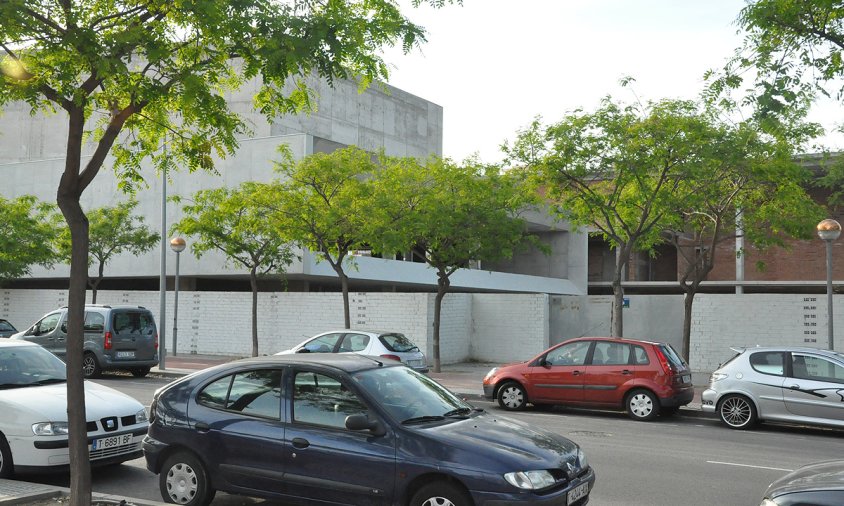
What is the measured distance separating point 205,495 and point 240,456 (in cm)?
57

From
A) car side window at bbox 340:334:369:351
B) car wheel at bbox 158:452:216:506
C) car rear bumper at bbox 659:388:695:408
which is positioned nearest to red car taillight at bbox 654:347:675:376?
car rear bumper at bbox 659:388:695:408

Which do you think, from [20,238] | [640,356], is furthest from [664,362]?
[20,238]

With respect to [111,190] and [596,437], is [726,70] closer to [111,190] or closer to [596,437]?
[596,437]

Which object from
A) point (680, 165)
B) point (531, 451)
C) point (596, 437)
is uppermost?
point (680, 165)

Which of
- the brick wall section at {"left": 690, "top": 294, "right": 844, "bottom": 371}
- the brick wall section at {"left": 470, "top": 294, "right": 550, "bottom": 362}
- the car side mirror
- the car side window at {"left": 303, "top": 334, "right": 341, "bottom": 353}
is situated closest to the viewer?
the car side mirror

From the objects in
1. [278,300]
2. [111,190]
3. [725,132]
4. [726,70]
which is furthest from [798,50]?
[111,190]

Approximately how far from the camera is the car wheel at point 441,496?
20.7ft

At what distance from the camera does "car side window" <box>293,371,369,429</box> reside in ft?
22.9

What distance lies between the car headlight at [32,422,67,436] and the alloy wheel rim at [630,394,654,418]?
9990mm

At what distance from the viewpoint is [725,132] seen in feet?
62.1

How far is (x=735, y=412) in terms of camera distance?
14.3m

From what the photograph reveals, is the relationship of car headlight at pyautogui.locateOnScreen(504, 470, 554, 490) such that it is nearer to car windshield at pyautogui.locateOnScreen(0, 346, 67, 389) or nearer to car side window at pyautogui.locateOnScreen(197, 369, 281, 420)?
car side window at pyautogui.locateOnScreen(197, 369, 281, 420)

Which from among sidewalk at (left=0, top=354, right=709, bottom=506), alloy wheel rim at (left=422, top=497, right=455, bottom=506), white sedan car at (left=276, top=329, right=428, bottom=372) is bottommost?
sidewalk at (left=0, top=354, right=709, bottom=506)

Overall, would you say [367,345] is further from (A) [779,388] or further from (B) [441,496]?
(B) [441,496]
